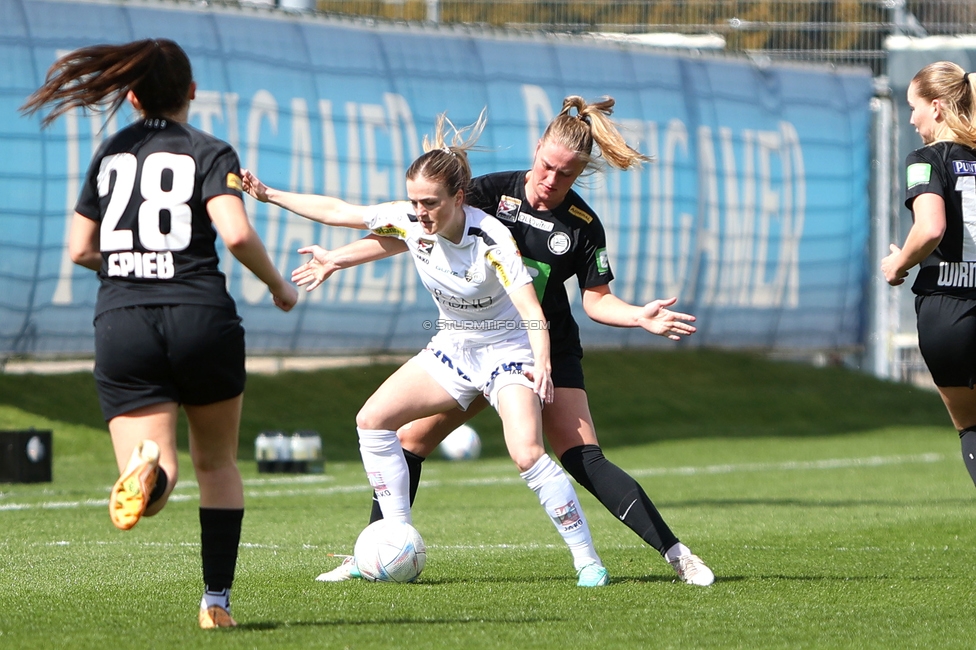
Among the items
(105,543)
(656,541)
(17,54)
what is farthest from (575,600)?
(17,54)

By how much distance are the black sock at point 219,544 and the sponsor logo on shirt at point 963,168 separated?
350 centimetres

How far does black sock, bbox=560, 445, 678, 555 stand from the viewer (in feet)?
21.4

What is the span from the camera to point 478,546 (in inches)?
330

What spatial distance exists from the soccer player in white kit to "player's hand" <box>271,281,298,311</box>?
1.12 metres

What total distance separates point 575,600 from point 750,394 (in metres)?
18.0

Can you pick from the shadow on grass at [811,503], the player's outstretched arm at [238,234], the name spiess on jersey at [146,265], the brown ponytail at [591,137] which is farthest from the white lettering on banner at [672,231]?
the name spiess on jersey at [146,265]

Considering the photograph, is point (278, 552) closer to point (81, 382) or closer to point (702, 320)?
point (81, 382)

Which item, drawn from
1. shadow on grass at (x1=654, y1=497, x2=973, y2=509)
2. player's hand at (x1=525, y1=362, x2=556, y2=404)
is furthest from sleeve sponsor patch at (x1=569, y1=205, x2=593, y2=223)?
shadow on grass at (x1=654, y1=497, x2=973, y2=509)

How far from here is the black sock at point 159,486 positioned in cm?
472

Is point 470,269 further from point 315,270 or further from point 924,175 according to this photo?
point 924,175

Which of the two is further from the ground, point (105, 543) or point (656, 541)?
point (656, 541)

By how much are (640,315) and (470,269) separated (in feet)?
2.57

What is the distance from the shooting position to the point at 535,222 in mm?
6707

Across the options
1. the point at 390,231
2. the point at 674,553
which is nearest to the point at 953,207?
the point at 674,553
